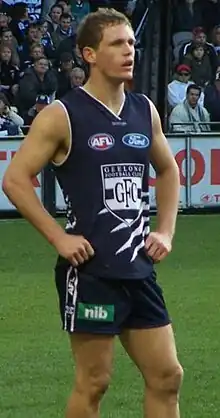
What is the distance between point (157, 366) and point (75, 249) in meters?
0.62

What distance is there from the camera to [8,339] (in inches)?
369

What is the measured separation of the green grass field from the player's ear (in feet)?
7.68

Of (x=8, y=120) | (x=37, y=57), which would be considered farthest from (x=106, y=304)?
(x=37, y=57)

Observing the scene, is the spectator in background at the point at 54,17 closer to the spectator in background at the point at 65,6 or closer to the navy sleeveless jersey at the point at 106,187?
the spectator in background at the point at 65,6

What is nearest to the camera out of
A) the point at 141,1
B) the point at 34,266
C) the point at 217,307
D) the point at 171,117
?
the point at 217,307

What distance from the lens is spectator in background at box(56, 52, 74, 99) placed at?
66.6ft

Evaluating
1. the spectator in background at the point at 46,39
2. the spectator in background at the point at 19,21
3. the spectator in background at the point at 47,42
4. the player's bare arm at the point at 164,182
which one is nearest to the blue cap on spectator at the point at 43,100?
the spectator in background at the point at 47,42

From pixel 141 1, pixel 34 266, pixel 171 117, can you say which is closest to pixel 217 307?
pixel 34 266

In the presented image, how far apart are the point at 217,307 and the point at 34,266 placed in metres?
3.21

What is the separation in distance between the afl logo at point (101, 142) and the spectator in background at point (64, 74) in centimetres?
1484

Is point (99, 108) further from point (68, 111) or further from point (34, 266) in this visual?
point (34, 266)

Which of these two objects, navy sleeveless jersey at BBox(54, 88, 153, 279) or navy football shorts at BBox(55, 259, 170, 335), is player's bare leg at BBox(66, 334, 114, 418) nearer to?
navy football shorts at BBox(55, 259, 170, 335)

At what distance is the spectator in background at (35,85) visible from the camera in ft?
64.6

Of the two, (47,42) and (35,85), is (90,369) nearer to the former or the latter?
(35,85)
